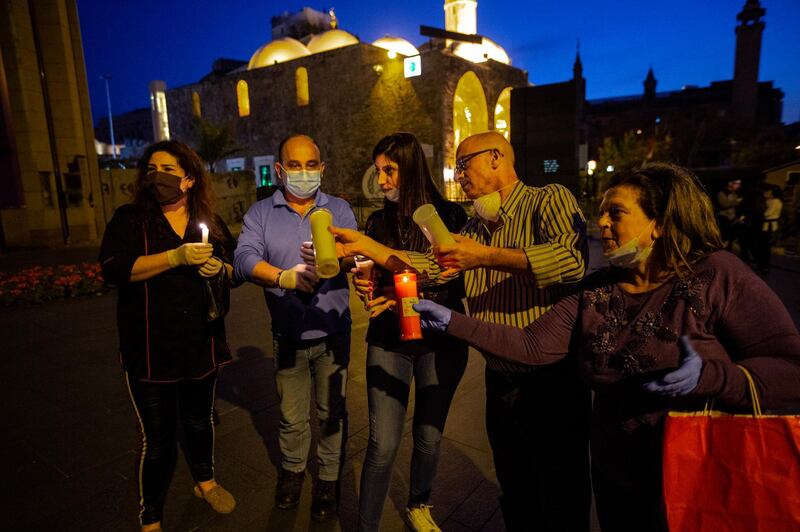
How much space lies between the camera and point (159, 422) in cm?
254

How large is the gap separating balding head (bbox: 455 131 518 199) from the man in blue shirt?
95 cm

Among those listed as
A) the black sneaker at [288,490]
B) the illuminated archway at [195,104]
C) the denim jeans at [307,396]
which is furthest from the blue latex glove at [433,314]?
the illuminated archway at [195,104]

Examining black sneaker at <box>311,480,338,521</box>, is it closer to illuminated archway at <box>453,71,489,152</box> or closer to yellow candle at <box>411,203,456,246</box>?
yellow candle at <box>411,203,456,246</box>

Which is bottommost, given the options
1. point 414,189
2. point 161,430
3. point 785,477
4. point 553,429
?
point 161,430

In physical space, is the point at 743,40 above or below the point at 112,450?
above

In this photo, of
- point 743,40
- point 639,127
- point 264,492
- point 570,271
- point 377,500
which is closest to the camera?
point 570,271

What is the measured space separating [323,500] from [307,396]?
0.60m

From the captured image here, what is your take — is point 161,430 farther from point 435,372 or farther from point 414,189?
point 414,189

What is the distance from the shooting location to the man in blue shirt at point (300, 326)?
2719 mm

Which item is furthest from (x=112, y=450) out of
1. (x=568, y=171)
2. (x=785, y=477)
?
(x=568, y=171)

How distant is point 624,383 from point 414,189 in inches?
54.8

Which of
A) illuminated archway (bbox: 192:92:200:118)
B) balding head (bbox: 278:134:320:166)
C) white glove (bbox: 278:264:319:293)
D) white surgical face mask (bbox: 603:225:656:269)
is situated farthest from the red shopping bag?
illuminated archway (bbox: 192:92:200:118)

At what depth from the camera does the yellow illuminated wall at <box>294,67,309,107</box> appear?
1353 inches

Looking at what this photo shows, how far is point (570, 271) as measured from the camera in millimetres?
1898
